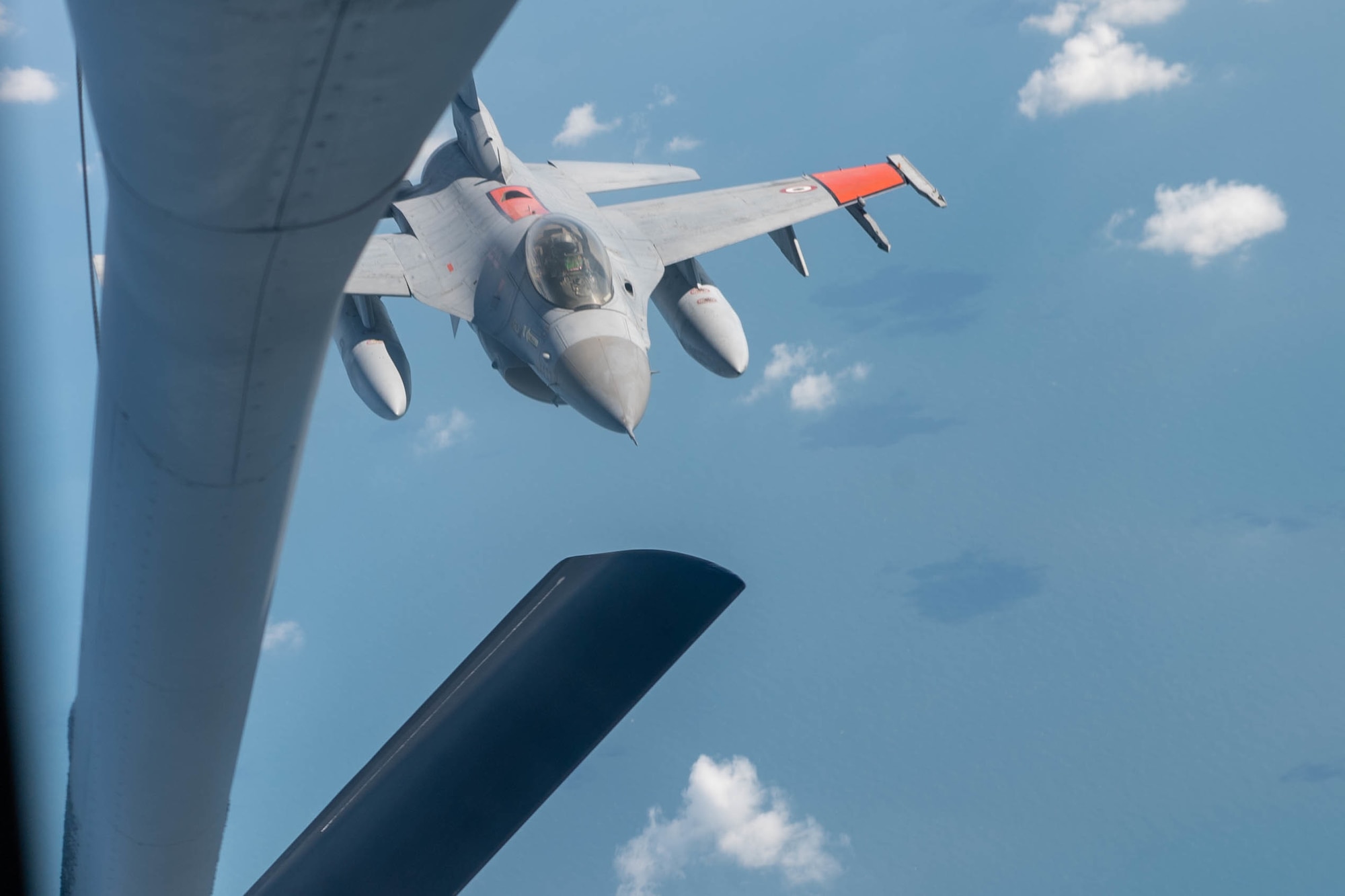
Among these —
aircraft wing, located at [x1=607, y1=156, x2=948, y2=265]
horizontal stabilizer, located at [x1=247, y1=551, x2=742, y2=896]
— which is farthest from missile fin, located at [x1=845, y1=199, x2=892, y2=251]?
horizontal stabilizer, located at [x1=247, y1=551, x2=742, y2=896]

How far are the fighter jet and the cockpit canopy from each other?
0.02 meters

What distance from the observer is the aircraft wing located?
20109 millimetres

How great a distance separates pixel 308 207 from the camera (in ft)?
10.8

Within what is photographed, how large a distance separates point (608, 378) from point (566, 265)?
189 centimetres

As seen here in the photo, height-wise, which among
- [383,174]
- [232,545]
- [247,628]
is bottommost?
[247,628]

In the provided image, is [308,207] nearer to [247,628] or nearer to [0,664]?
[247,628]

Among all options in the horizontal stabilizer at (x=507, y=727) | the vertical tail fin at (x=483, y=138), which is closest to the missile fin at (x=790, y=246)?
the vertical tail fin at (x=483, y=138)

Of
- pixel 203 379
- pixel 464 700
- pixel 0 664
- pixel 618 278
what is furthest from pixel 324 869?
pixel 618 278

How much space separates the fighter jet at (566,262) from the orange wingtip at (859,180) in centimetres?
4

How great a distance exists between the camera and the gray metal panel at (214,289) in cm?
288

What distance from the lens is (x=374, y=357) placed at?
57.0 feet

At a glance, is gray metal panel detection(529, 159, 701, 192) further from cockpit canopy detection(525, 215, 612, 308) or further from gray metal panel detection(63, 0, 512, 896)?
gray metal panel detection(63, 0, 512, 896)

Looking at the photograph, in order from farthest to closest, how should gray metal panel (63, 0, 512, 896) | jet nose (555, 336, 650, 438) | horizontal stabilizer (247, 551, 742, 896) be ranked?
jet nose (555, 336, 650, 438), horizontal stabilizer (247, 551, 742, 896), gray metal panel (63, 0, 512, 896)

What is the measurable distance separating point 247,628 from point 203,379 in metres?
1.74
